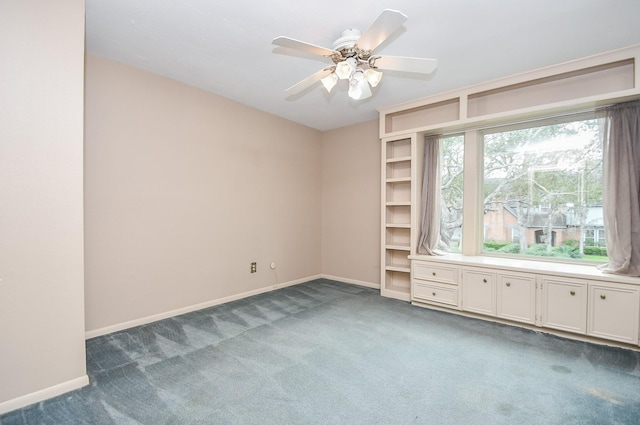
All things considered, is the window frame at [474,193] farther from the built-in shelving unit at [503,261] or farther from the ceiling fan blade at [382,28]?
the ceiling fan blade at [382,28]

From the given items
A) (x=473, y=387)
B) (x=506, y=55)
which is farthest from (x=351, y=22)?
(x=473, y=387)

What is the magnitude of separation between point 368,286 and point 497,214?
2.08 meters

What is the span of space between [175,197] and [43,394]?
1951 millimetres

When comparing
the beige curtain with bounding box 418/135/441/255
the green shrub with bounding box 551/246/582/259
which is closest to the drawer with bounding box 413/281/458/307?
the beige curtain with bounding box 418/135/441/255

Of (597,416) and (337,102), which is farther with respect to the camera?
(337,102)

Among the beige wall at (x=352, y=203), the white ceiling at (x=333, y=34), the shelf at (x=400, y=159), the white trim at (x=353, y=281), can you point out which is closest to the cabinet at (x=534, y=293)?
the white trim at (x=353, y=281)

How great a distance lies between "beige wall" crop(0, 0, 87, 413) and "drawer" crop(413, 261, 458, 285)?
3352 millimetres

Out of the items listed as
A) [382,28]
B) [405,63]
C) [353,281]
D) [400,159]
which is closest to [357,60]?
[405,63]

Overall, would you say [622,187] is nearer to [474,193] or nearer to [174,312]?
[474,193]

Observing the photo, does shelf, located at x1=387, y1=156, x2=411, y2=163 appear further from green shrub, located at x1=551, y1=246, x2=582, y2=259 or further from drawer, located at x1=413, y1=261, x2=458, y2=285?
green shrub, located at x1=551, y1=246, x2=582, y2=259

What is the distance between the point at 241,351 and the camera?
2.45 metres

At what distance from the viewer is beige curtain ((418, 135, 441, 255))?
3.76m

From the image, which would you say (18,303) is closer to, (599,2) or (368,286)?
(368,286)

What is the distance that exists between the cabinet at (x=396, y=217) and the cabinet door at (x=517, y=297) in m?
1.14
